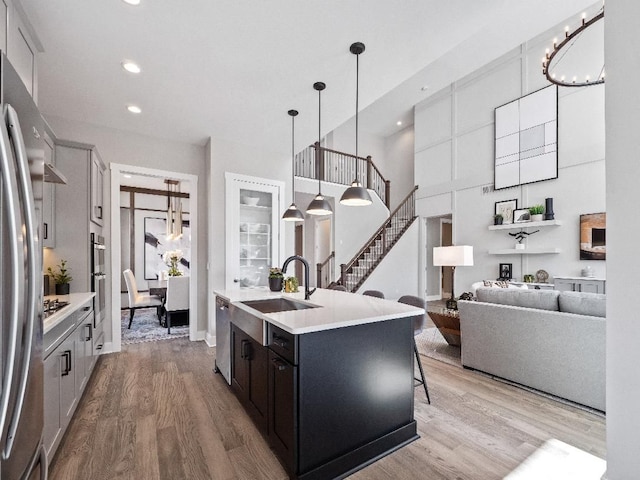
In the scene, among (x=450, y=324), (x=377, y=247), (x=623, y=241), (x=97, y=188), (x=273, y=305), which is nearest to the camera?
(x=623, y=241)

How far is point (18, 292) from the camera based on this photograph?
87 centimetres

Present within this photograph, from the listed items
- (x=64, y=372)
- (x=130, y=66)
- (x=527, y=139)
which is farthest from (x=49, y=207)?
(x=527, y=139)

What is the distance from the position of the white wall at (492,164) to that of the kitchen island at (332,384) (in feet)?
16.9

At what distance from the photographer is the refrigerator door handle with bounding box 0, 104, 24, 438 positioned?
84 cm

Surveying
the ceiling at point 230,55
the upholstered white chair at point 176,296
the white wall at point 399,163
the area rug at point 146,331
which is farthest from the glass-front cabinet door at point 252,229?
the white wall at point 399,163

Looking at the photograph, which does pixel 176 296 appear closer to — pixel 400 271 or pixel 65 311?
pixel 65 311

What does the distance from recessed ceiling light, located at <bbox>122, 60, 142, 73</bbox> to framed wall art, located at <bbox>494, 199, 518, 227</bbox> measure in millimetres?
6735

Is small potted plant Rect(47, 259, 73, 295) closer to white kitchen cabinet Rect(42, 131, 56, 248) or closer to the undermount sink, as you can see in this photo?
white kitchen cabinet Rect(42, 131, 56, 248)

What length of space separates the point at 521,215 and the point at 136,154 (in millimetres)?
6931

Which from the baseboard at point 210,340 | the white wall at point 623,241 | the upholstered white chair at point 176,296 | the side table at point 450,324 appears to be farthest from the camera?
the upholstered white chair at point 176,296

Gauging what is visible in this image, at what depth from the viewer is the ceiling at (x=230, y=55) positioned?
2188 mm

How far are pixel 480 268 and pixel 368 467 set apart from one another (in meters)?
6.10

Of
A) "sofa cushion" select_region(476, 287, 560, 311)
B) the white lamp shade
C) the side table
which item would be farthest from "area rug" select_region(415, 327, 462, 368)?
the white lamp shade

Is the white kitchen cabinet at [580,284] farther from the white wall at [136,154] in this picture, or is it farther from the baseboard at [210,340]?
the white wall at [136,154]
